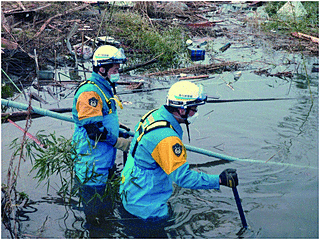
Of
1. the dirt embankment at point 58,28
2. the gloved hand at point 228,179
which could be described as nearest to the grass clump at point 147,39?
the dirt embankment at point 58,28

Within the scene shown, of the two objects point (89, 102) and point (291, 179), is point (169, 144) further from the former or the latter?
point (291, 179)

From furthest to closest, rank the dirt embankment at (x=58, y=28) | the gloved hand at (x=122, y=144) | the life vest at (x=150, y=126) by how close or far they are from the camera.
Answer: the dirt embankment at (x=58, y=28) → the gloved hand at (x=122, y=144) → the life vest at (x=150, y=126)

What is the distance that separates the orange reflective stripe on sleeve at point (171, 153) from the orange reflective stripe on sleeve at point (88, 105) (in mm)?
1392

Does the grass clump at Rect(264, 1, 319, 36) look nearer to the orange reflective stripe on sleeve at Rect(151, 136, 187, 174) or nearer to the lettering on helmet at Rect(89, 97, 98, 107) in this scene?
the lettering on helmet at Rect(89, 97, 98, 107)

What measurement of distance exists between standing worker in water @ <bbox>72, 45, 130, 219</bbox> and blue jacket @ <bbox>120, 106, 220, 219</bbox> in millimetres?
829

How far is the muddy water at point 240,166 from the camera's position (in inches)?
188

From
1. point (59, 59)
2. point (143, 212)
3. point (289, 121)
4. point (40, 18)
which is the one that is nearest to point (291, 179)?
point (289, 121)

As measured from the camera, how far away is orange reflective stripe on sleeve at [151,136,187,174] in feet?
11.8

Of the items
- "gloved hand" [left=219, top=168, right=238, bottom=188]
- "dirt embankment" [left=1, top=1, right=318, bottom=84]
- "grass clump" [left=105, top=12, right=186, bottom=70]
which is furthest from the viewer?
"grass clump" [left=105, top=12, right=186, bottom=70]

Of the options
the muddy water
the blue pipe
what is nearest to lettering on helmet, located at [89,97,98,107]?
the blue pipe

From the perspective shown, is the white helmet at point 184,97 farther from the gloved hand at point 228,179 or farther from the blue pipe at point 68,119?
the blue pipe at point 68,119

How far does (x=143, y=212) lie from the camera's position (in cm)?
411

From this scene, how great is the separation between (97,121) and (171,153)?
1.51 meters

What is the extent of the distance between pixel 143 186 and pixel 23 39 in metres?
8.89
